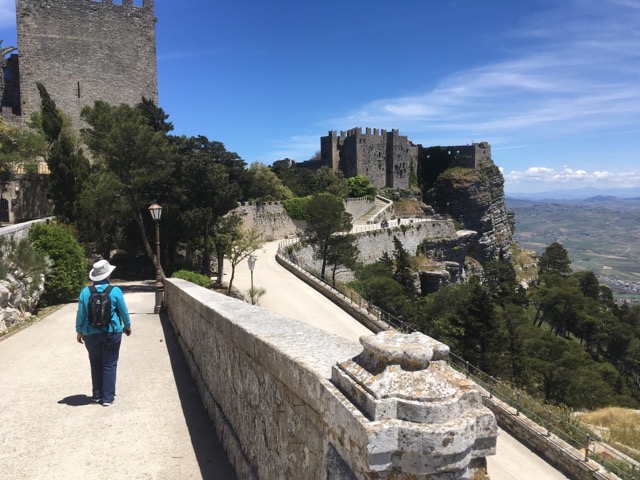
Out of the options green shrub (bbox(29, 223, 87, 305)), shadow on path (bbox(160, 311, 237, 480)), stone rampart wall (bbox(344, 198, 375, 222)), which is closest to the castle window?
green shrub (bbox(29, 223, 87, 305))

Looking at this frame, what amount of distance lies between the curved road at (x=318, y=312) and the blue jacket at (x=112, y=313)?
368 cm

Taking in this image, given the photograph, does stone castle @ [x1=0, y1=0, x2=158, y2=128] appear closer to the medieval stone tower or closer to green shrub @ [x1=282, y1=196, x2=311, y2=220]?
green shrub @ [x1=282, y1=196, x2=311, y2=220]

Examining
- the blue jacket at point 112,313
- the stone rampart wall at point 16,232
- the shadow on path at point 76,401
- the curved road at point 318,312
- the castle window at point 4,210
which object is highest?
the castle window at point 4,210

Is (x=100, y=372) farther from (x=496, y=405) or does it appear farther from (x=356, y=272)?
(x=356, y=272)

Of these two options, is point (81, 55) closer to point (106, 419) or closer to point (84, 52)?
point (84, 52)

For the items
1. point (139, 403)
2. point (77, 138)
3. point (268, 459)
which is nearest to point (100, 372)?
point (139, 403)

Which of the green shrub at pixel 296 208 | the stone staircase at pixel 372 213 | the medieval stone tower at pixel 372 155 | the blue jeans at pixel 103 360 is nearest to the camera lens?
the blue jeans at pixel 103 360

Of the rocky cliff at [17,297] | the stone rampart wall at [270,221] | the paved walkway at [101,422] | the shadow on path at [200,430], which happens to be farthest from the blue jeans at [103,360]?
the stone rampart wall at [270,221]

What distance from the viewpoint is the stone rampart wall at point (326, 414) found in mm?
1900

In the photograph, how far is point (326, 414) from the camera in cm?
232

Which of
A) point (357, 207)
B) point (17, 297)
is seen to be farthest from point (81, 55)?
point (357, 207)

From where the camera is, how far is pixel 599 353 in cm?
4184

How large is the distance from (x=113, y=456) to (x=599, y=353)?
4641 centimetres

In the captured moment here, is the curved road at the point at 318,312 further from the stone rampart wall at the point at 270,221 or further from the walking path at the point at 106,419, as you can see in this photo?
the stone rampart wall at the point at 270,221
